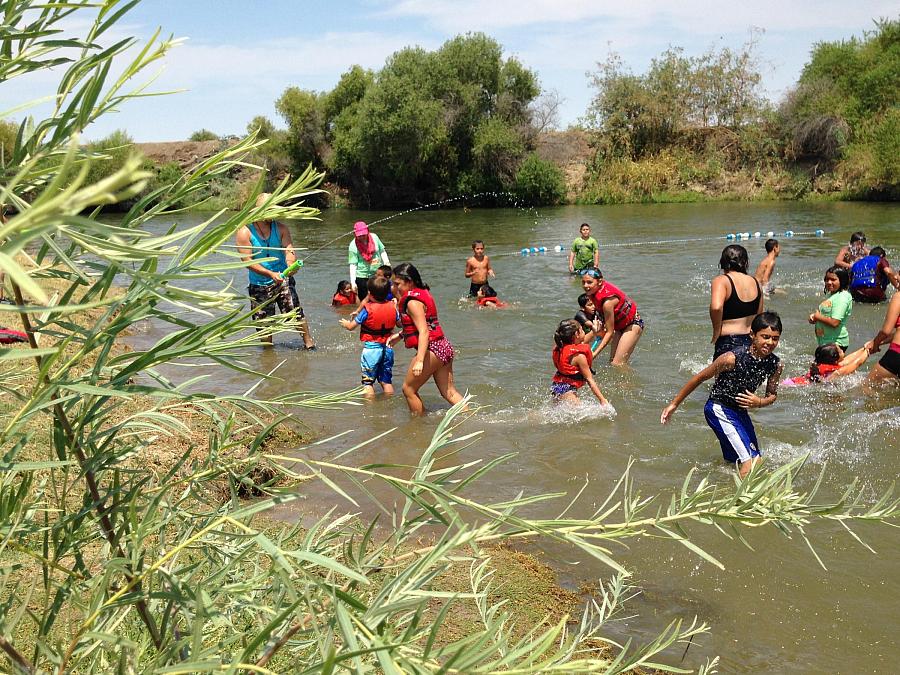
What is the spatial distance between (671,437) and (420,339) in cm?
226

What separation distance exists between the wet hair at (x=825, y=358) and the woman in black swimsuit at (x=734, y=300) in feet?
7.25

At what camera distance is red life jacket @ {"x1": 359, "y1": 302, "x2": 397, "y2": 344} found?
7551 millimetres

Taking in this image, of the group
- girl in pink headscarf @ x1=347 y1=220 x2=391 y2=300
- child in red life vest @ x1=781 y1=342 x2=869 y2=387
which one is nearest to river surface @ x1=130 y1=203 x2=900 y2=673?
child in red life vest @ x1=781 y1=342 x2=869 y2=387

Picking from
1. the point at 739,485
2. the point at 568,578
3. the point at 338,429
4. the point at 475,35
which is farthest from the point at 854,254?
the point at 475,35

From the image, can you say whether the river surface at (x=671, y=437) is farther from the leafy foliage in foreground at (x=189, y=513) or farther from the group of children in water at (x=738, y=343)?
the leafy foliage in foreground at (x=189, y=513)

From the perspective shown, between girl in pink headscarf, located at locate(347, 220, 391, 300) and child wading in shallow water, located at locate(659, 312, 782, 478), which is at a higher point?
girl in pink headscarf, located at locate(347, 220, 391, 300)

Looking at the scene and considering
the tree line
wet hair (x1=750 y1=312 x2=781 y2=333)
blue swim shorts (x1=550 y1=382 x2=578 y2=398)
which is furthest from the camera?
the tree line

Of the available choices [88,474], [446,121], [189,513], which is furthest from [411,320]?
[446,121]

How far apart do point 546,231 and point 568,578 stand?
75.3ft

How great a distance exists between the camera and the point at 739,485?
4.25 feet

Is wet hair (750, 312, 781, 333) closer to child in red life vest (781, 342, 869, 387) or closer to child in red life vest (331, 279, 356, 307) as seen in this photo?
child in red life vest (781, 342, 869, 387)

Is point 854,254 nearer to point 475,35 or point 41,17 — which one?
point 41,17

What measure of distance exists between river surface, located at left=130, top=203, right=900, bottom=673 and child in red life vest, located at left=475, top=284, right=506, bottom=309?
0.24 metres

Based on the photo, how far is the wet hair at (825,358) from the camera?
25.8ft
